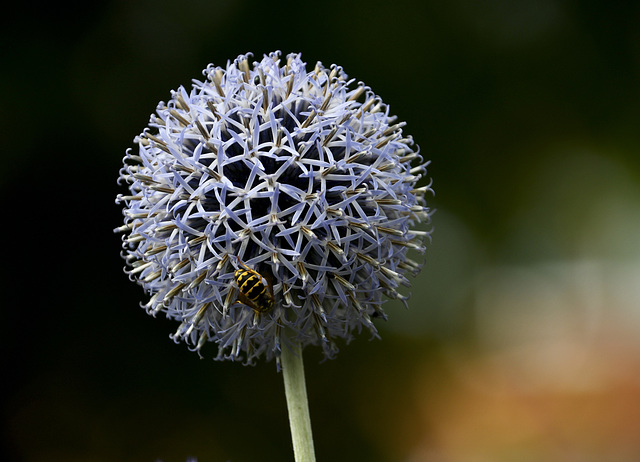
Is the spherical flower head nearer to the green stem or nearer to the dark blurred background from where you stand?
the green stem

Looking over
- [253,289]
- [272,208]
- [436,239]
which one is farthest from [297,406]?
[436,239]

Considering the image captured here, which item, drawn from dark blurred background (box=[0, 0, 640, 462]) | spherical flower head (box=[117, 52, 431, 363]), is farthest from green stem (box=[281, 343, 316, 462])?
dark blurred background (box=[0, 0, 640, 462])

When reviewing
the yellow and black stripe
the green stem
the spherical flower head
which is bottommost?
the green stem

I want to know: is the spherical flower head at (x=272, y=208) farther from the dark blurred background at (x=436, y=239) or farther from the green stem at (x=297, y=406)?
the dark blurred background at (x=436, y=239)

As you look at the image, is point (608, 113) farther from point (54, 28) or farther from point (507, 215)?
point (54, 28)

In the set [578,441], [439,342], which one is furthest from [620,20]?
[578,441]

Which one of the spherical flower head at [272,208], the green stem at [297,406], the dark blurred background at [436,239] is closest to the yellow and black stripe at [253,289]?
the spherical flower head at [272,208]
